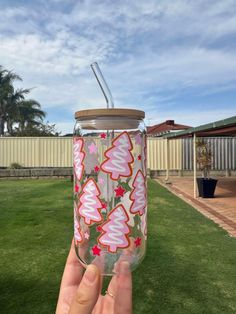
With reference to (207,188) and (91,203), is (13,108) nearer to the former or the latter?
(207,188)

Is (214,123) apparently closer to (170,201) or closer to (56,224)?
(170,201)

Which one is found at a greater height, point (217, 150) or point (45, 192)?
point (217, 150)

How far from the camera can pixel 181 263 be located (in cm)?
446

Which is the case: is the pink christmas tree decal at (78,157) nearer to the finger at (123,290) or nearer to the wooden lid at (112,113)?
the wooden lid at (112,113)

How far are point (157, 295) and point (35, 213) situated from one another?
4.85m

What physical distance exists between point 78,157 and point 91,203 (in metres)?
0.18

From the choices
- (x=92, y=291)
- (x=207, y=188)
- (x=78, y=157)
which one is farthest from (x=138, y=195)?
(x=207, y=188)

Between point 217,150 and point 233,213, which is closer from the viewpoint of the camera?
point 233,213

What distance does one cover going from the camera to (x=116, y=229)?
121 cm

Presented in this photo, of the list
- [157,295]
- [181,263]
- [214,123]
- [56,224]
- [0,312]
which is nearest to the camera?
[0,312]

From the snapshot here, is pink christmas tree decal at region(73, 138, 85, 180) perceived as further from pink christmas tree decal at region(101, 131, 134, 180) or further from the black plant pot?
the black plant pot

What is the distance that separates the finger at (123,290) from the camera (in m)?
1.26

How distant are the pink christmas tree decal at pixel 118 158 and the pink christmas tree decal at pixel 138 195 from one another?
0.07 metres

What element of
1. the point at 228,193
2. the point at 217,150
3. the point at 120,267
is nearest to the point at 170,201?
the point at 228,193
